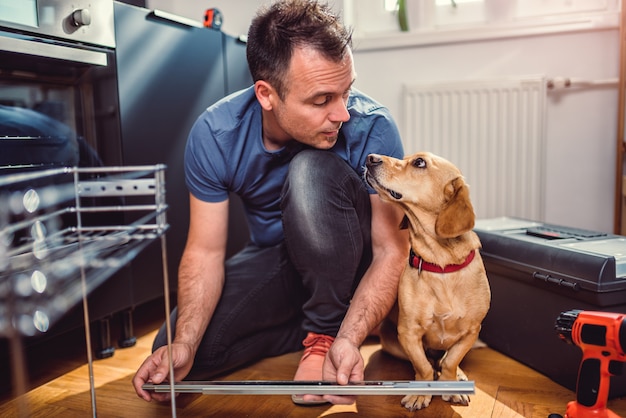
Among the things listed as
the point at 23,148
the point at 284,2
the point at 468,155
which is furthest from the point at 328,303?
the point at 468,155

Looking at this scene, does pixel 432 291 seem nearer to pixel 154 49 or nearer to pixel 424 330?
pixel 424 330

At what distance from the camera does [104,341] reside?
59.1 inches

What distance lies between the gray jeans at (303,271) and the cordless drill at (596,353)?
0.50 metres

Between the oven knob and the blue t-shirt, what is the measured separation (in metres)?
0.36

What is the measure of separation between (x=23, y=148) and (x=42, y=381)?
1.85 feet

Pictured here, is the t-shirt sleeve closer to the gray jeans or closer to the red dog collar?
the gray jeans

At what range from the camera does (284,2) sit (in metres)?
1.21

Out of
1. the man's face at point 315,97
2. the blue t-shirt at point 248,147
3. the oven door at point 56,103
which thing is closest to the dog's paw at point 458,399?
the blue t-shirt at point 248,147

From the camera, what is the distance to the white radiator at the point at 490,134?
7.05 feet

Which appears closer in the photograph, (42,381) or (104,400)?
(104,400)

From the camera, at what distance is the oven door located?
1.23m

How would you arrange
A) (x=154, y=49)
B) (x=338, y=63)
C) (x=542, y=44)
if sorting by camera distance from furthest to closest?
(x=542, y=44) → (x=154, y=49) → (x=338, y=63)

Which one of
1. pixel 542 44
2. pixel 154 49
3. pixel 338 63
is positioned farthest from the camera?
pixel 542 44

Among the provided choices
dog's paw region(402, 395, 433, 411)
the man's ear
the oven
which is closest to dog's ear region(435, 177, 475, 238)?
dog's paw region(402, 395, 433, 411)
